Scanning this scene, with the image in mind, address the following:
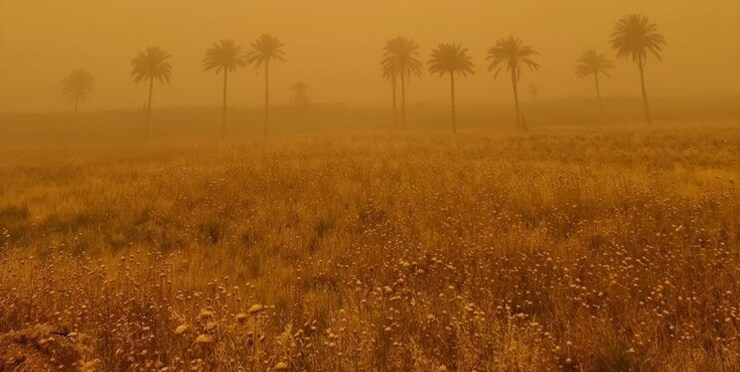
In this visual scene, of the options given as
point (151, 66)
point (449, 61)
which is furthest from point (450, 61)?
point (151, 66)

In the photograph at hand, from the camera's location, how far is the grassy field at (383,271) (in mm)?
3322

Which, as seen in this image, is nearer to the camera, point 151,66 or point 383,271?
point 383,271

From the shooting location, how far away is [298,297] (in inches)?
186

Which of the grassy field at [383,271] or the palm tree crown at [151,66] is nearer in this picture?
the grassy field at [383,271]

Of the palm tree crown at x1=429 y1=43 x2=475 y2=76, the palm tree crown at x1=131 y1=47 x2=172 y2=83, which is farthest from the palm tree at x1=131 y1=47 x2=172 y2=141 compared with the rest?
Result: the palm tree crown at x1=429 y1=43 x2=475 y2=76

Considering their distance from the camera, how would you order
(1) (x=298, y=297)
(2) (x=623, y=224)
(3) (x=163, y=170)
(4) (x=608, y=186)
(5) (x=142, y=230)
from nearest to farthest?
(1) (x=298, y=297) → (2) (x=623, y=224) → (5) (x=142, y=230) → (4) (x=608, y=186) → (3) (x=163, y=170)

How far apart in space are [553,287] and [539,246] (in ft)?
5.22

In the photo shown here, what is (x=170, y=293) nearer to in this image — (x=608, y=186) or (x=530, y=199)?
(x=530, y=199)

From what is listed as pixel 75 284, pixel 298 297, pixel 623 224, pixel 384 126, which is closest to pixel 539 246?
pixel 623 224

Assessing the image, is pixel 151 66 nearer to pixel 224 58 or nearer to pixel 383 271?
pixel 224 58

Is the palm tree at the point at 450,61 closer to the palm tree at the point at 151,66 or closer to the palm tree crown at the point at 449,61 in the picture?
the palm tree crown at the point at 449,61

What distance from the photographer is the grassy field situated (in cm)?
332

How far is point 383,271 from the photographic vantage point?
16.8 ft

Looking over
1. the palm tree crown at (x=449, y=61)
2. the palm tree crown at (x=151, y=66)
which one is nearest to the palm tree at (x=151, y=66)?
the palm tree crown at (x=151, y=66)
